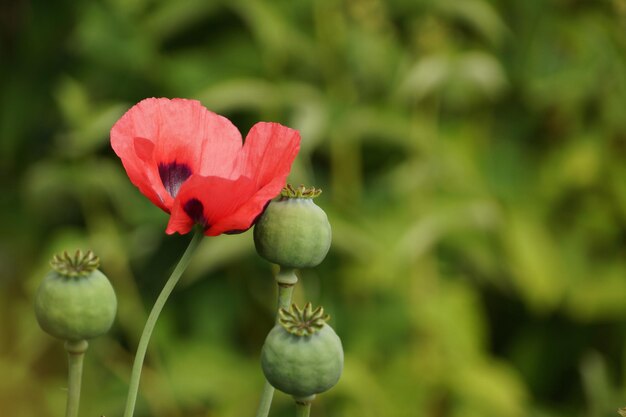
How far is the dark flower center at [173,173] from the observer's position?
1.38 feet

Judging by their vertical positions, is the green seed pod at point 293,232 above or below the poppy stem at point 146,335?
above

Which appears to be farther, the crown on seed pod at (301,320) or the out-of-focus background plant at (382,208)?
the out-of-focus background plant at (382,208)

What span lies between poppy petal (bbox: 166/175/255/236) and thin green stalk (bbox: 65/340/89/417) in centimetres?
6

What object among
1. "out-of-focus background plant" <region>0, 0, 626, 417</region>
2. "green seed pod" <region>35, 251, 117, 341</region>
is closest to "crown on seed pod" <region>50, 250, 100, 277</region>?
"green seed pod" <region>35, 251, 117, 341</region>

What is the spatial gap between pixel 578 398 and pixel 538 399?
0.29ft

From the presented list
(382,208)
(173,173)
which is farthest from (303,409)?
(382,208)

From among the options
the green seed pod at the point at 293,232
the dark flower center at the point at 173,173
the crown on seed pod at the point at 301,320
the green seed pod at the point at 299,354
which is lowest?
the green seed pod at the point at 299,354


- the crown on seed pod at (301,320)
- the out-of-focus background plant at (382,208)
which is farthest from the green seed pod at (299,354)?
the out-of-focus background plant at (382,208)

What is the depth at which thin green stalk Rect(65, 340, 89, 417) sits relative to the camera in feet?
1.16

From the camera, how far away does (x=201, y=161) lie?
417 millimetres

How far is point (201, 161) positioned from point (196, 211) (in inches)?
2.0

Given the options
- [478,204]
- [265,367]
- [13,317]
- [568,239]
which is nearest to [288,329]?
[265,367]

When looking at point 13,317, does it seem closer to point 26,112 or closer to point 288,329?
point 26,112

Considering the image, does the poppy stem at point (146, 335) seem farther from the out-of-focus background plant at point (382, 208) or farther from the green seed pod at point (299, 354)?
the out-of-focus background plant at point (382, 208)
